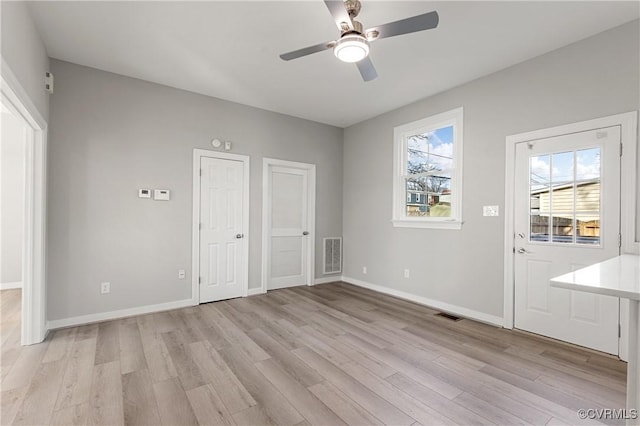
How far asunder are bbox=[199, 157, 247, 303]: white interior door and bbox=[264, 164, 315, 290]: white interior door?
481mm

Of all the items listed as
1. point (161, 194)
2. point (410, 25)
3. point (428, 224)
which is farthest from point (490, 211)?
point (161, 194)

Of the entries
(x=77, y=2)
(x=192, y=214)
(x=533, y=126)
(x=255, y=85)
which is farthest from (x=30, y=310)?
(x=533, y=126)

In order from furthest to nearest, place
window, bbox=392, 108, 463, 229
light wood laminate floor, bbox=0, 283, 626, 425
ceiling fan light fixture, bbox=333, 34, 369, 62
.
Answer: window, bbox=392, 108, 463, 229
ceiling fan light fixture, bbox=333, 34, 369, 62
light wood laminate floor, bbox=0, 283, 626, 425

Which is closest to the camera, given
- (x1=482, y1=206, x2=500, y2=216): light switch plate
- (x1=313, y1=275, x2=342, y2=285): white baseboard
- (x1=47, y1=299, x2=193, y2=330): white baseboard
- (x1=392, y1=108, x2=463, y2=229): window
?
(x1=47, y1=299, x2=193, y2=330): white baseboard

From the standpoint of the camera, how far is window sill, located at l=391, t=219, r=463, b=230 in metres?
3.86

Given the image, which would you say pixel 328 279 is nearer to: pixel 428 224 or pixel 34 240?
pixel 428 224

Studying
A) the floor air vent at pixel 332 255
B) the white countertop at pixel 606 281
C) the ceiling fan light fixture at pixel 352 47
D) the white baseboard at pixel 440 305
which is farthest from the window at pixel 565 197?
the floor air vent at pixel 332 255

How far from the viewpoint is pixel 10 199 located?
5.09m

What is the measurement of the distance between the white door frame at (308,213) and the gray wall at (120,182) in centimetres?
62

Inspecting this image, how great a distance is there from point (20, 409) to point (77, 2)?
119 inches

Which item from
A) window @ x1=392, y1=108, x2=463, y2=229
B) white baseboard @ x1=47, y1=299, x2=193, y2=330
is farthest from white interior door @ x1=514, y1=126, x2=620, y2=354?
white baseboard @ x1=47, y1=299, x2=193, y2=330

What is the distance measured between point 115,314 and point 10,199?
3.59m

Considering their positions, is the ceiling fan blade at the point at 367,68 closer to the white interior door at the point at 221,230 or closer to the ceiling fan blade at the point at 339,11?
the ceiling fan blade at the point at 339,11

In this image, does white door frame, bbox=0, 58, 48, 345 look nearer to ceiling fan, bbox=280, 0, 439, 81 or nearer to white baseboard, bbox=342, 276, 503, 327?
ceiling fan, bbox=280, 0, 439, 81
